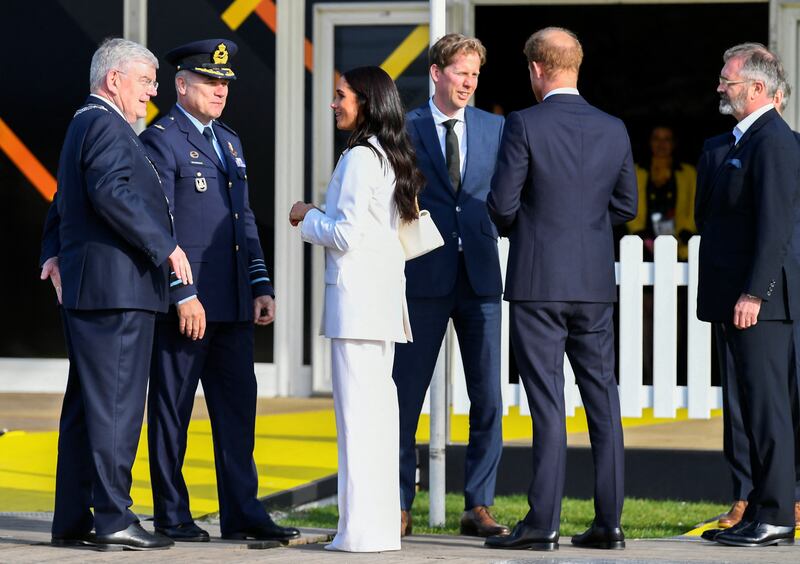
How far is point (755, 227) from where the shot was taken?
5.48m

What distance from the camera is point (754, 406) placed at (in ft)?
18.1

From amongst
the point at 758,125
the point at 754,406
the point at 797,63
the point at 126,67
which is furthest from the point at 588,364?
the point at 797,63

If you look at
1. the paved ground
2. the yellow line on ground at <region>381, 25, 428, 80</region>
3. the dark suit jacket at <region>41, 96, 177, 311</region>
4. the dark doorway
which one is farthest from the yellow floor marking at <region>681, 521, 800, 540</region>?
the dark doorway

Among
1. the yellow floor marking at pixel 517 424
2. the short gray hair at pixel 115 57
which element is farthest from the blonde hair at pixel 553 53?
→ the yellow floor marking at pixel 517 424

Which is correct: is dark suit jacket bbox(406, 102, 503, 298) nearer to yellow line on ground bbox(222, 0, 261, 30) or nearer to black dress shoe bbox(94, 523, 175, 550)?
black dress shoe bbox(94, 523, 175, 550)

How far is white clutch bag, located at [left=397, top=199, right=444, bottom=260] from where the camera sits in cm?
534

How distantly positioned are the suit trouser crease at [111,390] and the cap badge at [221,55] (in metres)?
1.00

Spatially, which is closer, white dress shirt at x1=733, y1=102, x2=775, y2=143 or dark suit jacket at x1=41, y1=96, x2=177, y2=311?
dark suit jacket at x1=41, y1=96, x2=177, y2=311

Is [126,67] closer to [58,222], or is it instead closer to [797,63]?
[58,222]

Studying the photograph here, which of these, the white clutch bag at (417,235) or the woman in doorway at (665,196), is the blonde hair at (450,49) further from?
the woman in doorway at (665,196)

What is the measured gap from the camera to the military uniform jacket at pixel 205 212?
5.55m

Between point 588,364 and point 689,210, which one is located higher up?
point 689,210

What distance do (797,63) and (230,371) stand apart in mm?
5362

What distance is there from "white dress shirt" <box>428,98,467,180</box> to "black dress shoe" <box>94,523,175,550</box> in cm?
191
